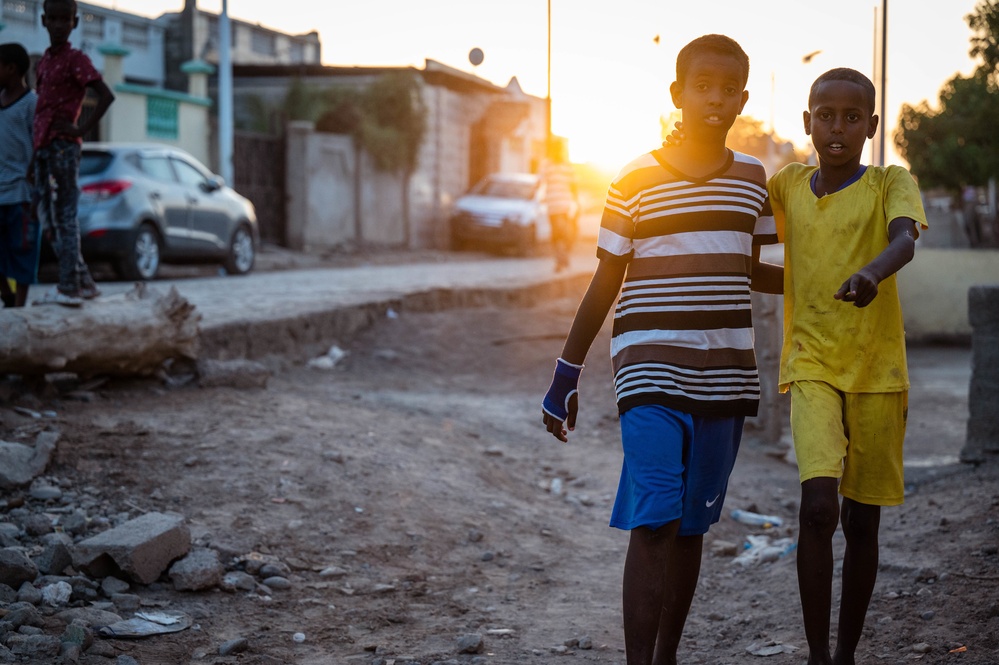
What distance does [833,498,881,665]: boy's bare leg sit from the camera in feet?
9.71

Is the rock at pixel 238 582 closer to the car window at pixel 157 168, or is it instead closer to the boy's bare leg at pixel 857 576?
the boy's bare leg at pixel 857 576

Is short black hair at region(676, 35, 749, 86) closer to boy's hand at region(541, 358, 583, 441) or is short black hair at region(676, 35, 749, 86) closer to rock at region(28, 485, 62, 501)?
boy's hand at region(541, 358, 583, 441)

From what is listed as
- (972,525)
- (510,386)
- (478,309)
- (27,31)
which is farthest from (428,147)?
(972,525)

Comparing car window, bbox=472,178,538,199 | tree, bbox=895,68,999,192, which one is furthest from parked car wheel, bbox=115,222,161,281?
tree, bbox=895,68,999,192

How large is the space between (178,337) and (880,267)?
4.60 meters

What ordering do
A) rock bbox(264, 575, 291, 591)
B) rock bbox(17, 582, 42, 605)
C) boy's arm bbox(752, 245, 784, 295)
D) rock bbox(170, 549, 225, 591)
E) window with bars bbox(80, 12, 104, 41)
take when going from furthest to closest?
window with bars bbox(80, 12, 104, 41)
rock bbox(264, 575, 291, 591)
rock bbox(170, 549, 225, 591)
rock bbox(17, 582, 42, 605)
boy's arm bbox(752, 245, 784, 295)

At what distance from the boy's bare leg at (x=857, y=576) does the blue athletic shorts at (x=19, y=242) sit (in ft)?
15.8

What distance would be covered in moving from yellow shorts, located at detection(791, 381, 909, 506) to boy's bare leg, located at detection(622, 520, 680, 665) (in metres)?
0.48

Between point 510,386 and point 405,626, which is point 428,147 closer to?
point 510,386

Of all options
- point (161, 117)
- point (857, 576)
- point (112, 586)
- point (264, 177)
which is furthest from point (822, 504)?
point (264, 177)

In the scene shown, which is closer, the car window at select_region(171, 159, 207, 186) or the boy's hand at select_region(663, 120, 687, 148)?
the boy's hand at select_region(663, 120, 687, 148)

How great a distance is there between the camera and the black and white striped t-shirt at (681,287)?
2713 millimetres

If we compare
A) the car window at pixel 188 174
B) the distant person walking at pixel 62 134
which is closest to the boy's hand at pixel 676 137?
the distant person walking at pixel 62 134

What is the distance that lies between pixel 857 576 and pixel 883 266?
87cm
